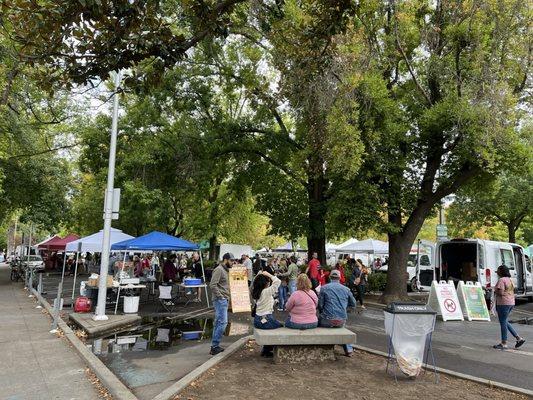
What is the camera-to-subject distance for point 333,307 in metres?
8.10

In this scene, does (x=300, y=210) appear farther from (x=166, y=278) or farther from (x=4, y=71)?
(x=4, y=71)

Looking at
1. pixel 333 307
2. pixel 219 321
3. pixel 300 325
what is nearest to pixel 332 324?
pixel 333 307

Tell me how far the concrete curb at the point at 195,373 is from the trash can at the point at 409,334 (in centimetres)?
275

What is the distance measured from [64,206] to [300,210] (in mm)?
13327

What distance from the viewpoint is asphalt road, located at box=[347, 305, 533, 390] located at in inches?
301

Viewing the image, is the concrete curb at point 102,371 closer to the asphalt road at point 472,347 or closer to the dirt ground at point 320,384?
the dirt ground at point 320,384

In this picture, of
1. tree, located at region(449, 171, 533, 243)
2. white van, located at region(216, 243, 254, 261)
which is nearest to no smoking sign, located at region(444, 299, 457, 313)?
tree, located at region(449, 171, 533, 243)

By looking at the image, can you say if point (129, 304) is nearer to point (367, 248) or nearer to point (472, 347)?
point (472, 347)

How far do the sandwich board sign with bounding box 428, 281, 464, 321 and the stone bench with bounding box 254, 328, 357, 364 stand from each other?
6.85 meters

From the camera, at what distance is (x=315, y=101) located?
46.5 feet

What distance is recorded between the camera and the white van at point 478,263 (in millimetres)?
16797

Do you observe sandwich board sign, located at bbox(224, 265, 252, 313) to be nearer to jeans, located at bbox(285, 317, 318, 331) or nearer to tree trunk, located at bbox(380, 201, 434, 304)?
tree trunk, located at bbox(380, 201, 434, 304)

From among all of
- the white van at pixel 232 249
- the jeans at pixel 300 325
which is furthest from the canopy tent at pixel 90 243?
the white van at pixel 232 249

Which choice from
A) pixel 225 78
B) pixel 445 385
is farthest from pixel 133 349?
pixel 225 78
